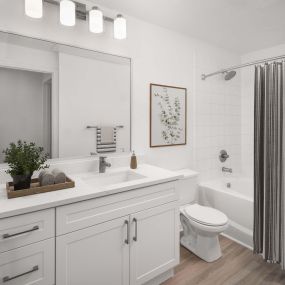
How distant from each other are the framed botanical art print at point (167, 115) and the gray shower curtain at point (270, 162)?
85 centimetres

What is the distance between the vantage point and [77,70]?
5.94ft

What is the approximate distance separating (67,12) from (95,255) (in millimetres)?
1780

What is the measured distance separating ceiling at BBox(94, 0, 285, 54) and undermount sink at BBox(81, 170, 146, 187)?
4.94 ft

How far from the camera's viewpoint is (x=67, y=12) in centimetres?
165

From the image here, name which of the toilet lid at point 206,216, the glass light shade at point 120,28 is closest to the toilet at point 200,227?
the toilet lid at point 206,216

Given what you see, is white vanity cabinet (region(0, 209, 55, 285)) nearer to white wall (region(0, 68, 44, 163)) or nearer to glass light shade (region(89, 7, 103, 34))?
white wall (region(0, 68, 44, 163))

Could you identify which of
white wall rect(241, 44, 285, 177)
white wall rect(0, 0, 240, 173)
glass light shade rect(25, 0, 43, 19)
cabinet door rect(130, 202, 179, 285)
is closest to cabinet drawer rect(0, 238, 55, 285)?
cabinet door rect(130, 202, 179, 285)

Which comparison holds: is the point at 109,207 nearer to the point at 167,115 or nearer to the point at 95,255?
the point at 95,255

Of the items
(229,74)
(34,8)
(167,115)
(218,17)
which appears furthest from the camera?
(229,74)

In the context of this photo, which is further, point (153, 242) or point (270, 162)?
point (270, 162)

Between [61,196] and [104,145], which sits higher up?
[104,145]

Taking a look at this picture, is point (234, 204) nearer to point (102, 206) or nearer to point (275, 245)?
point (275, 245)

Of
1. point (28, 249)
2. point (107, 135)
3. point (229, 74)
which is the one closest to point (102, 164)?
point (107, 135)

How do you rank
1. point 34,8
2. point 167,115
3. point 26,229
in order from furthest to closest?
1. point 167,115
2. point 34,8
3. point 26,229
